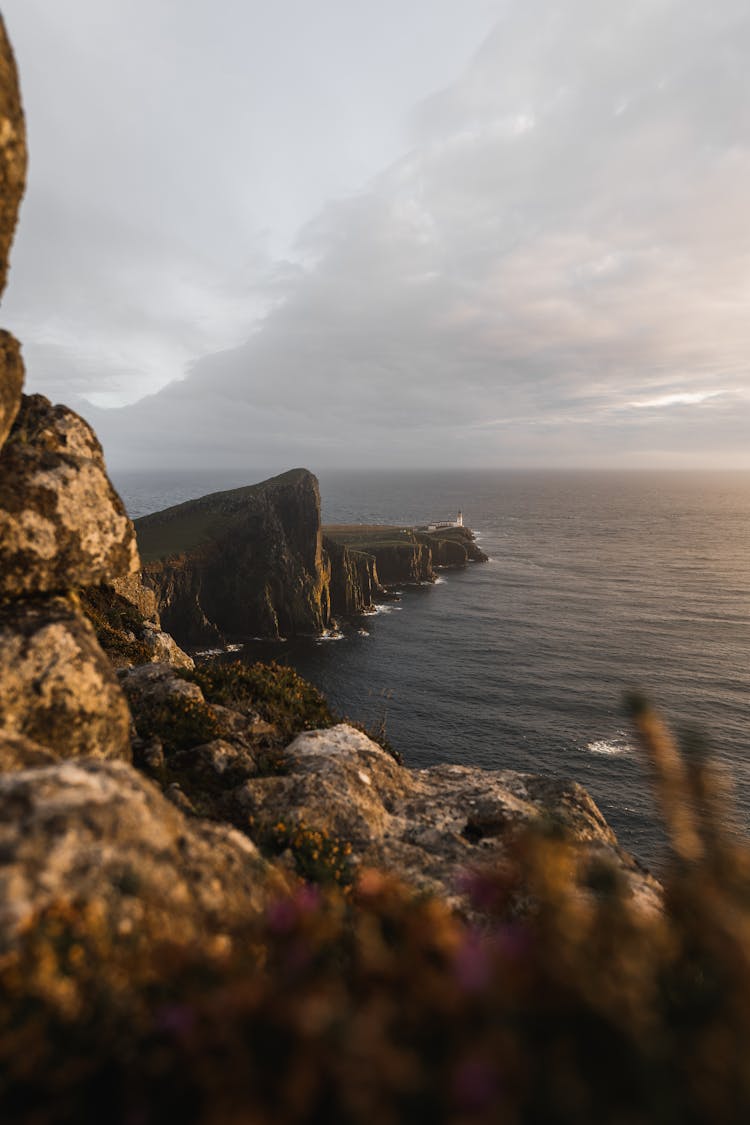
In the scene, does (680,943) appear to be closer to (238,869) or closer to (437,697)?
(238,869)

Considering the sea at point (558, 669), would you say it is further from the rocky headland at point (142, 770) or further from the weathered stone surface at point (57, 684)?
the weathered stone surface at point (57, 684)

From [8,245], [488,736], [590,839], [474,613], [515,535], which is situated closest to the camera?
[8,245]

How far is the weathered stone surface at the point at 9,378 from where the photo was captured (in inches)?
293

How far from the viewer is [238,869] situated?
5883 mm

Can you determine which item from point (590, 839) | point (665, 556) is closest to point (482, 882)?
point (590, 839)

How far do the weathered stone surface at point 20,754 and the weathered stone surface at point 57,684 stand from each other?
0.61m

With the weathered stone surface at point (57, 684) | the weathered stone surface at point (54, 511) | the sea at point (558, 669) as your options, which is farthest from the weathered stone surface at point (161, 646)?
the sea at point (558, 669)

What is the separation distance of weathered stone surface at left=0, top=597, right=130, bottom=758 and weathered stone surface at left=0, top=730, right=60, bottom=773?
61 cm

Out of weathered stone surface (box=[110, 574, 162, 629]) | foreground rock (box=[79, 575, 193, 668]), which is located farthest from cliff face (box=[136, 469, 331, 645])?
foreground rock (box=[79, 575, 193, 668])

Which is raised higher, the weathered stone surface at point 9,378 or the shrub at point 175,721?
the weathered stone surface at point 9,378

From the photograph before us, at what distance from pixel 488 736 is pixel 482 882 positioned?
51.5 m

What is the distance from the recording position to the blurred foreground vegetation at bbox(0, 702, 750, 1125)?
258 cm

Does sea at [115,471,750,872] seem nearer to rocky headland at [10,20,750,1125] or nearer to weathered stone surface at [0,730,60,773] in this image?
rocky headland at [10,20,750,1125]

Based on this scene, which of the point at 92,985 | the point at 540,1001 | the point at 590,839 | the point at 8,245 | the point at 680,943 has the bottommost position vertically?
the point at 590,839
